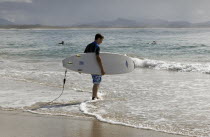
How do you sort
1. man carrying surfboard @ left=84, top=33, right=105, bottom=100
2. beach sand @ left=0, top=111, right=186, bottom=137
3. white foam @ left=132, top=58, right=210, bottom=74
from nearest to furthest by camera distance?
beach sand @ left=0, top=111, right=186, bottom=137 → man carrying surfboard @ left=84, top=33, right=105, bottom=100 → white foam @ left=132, top=58, right=210, bottom=74

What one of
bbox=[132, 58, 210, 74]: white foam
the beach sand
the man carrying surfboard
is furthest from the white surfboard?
bbox=[132, 58, 210, 74]: white foam

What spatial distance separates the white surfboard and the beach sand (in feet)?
6.57

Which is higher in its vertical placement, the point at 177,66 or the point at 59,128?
the point at 177,66

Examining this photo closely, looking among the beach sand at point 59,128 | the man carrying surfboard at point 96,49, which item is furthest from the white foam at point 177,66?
the beach sand at point 59,128

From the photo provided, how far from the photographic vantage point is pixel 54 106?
7.18 meters

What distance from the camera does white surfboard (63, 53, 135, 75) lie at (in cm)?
784

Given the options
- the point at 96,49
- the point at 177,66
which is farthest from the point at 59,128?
the point at 177,66

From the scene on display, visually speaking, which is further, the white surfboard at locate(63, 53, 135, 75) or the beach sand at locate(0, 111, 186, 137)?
the white surfboard at locate(63, 53, 135, 75)

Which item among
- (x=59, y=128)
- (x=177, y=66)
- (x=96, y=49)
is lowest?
(x=59, y=128)

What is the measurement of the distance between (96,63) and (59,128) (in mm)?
2611

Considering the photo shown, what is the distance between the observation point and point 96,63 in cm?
776

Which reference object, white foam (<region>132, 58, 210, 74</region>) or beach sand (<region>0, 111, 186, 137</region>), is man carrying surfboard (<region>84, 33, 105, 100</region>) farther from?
white foam (<region>132, 58, 210, 74</region>)

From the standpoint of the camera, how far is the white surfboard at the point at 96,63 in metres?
7.84

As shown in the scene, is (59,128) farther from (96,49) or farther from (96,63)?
(96,63)
